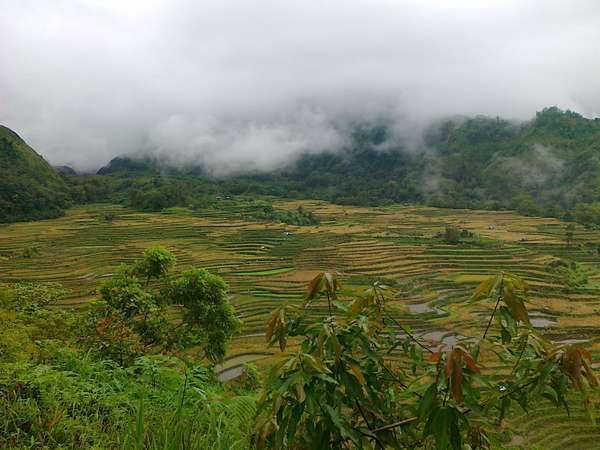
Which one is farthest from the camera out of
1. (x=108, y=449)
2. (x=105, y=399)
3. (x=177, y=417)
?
(x=105, y=399)

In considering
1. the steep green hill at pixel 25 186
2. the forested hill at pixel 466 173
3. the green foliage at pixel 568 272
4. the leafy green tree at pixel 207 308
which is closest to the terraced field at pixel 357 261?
the green foliage at pixel 568 272

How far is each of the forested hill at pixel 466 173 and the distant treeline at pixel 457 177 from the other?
258mm

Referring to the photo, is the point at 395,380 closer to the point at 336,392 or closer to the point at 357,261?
the point at 336,392

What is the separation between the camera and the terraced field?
24.0m

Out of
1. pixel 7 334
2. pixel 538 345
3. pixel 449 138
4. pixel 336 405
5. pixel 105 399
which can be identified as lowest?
pixel 7 334

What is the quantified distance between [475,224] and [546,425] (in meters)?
53.7

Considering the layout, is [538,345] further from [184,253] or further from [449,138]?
[449,138]

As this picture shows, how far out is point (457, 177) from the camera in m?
124

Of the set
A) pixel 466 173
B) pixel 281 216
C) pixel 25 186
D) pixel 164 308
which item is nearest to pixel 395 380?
pixel 164 308

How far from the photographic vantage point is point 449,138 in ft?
499

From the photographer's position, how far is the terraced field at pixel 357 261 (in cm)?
2395

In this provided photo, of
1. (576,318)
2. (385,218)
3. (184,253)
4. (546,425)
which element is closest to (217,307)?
(546,425)

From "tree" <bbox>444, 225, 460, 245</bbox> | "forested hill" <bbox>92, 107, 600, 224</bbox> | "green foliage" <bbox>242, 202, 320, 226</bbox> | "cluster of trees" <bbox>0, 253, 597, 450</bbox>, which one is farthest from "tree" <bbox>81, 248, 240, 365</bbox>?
"forested hill" <bbox>92, 107, 600, 224</bbox>

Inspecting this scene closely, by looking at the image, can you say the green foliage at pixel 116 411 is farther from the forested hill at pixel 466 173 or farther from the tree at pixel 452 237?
the forested hill at pixel 466 173
